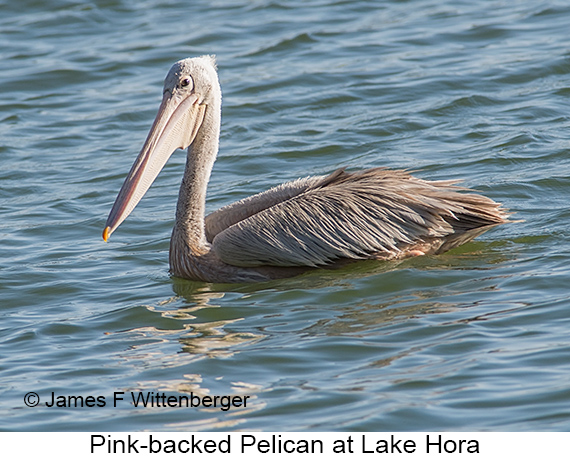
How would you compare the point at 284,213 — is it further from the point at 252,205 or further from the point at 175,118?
the point at 175,118

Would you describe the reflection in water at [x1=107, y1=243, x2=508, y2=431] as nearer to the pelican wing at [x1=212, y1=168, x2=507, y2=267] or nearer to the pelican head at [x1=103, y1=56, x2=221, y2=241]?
the pelican wing at [x1=212, y1=168, x2=507, y2=267]

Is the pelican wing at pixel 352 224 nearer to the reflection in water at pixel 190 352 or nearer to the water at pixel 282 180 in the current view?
the water at pixel 282 180

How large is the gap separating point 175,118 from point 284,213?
93cm

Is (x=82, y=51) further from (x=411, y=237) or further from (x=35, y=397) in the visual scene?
(x=35, y=397)

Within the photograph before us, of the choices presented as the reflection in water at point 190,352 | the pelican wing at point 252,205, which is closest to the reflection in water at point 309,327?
the reflection in water at point 190,352

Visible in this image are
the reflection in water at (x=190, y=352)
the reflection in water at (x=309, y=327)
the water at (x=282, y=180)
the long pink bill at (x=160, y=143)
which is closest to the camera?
the reflection in water at (x=190, y=352)

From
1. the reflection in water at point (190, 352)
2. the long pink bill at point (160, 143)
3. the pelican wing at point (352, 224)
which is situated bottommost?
the reflection in water at point (190, 352)

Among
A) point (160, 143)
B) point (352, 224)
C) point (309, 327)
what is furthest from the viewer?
point (160, 143)

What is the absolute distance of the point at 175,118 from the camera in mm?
6422

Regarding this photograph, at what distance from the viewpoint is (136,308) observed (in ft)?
19.8

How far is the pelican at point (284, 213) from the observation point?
6.18 metres

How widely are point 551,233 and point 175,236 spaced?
2473 mm

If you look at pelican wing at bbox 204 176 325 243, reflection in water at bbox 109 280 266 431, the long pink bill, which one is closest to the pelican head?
the long pink bill

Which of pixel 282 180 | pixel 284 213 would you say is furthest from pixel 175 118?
Result: pixel 282 180
